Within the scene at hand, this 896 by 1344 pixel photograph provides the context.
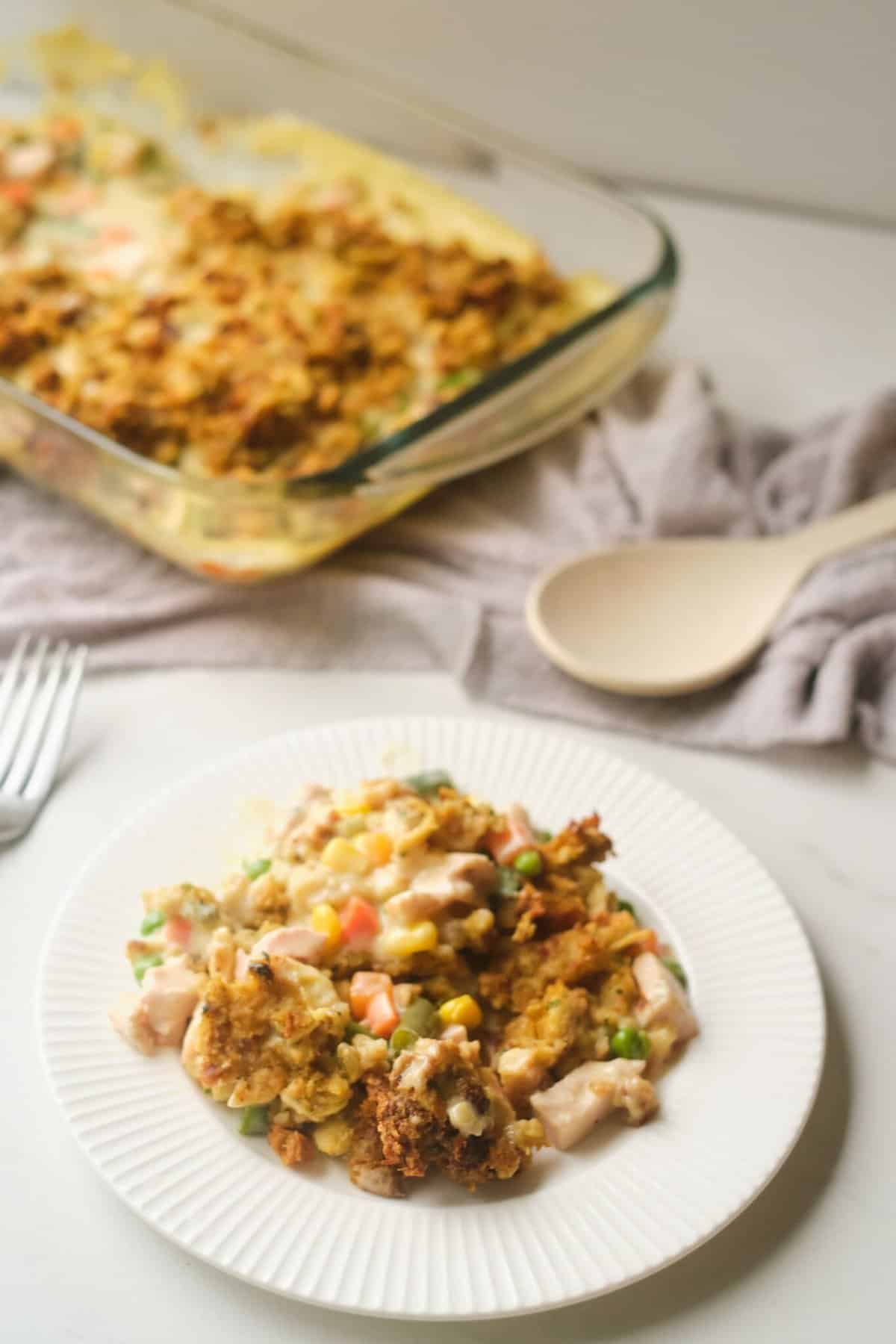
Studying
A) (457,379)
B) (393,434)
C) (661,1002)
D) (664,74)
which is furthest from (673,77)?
(661,1002)

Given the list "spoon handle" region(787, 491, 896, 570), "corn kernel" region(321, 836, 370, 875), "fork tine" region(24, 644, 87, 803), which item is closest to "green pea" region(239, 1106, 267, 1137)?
"corn kernel" region(321, 836, 370, 875)

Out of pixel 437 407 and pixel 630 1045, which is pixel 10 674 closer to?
pixel 437 407

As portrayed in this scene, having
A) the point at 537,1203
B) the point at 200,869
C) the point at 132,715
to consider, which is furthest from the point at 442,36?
the point at 537,1203

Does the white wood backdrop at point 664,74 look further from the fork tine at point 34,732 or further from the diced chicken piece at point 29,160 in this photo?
the fork tine at point 34,732

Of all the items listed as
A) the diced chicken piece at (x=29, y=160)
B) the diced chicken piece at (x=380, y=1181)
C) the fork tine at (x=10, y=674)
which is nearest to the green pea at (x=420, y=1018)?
the diced chicken piece at (x=380, y=1181)

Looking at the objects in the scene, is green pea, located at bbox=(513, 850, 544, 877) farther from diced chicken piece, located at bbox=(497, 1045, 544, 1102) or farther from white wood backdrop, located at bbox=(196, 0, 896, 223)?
white wood backdrop, located at bbox=(196, 0, 896, 223)
